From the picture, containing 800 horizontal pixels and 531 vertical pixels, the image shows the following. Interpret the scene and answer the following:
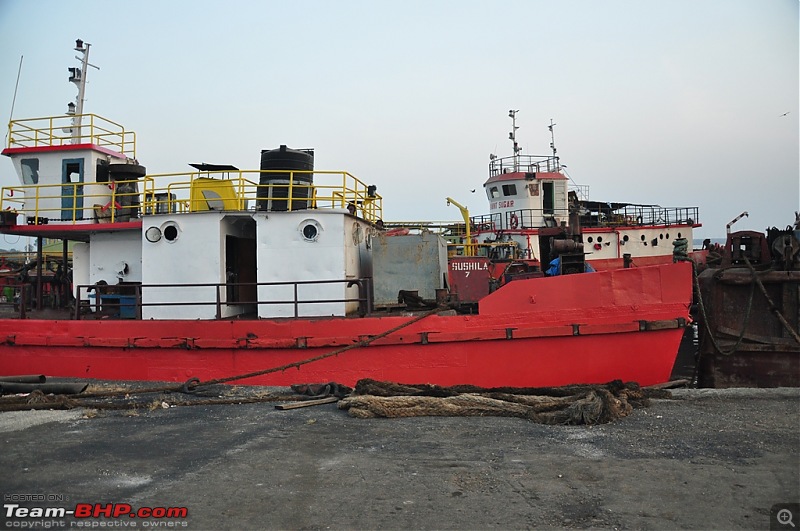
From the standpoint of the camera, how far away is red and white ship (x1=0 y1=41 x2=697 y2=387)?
861 cm

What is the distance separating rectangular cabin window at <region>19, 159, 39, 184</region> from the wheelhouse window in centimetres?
1905

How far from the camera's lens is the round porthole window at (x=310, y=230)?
9.48 m

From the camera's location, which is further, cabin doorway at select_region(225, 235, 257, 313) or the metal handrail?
cabin doorway at select_region(225, 235, 257, 313)

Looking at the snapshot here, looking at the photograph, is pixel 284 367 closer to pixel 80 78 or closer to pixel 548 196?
pixel 80 78

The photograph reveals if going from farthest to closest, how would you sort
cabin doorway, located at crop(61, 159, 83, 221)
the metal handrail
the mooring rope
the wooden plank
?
cabin doorway, located at crop(61, 159, 83, 221)
the metal handrail
the mooring rope
the wooden plank

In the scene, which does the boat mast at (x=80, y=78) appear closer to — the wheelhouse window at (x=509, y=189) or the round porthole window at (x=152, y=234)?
the round porthole window at (x=152, y=234)

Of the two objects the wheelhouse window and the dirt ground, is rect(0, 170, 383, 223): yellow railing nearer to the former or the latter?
the dirt ground

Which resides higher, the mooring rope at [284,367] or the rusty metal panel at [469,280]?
the rusty metal panel at [469,280]

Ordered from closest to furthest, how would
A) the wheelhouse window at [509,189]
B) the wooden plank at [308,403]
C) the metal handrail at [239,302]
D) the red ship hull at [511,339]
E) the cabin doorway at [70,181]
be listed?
the wooden plank at [308,403], the red ship hull at [511,339], the metal handrail at [239,302], the cabin doorway at [70,181], the wheelhouse window at [509,189]

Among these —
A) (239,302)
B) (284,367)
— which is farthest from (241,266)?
(284,367)

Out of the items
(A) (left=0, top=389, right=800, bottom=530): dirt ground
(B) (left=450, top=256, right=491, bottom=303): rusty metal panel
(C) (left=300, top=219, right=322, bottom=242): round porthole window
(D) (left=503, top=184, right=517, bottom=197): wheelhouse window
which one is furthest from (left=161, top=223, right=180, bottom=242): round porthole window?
(D) (left=503, top=184, right=517, bottom=197): wheelhouse window

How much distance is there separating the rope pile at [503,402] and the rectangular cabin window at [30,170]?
8.14m

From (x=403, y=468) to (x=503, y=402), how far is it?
2489 millimetres

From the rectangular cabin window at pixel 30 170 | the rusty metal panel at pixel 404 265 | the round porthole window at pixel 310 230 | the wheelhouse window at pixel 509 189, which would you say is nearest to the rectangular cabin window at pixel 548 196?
the wheelhouse window at pixel 509 189
